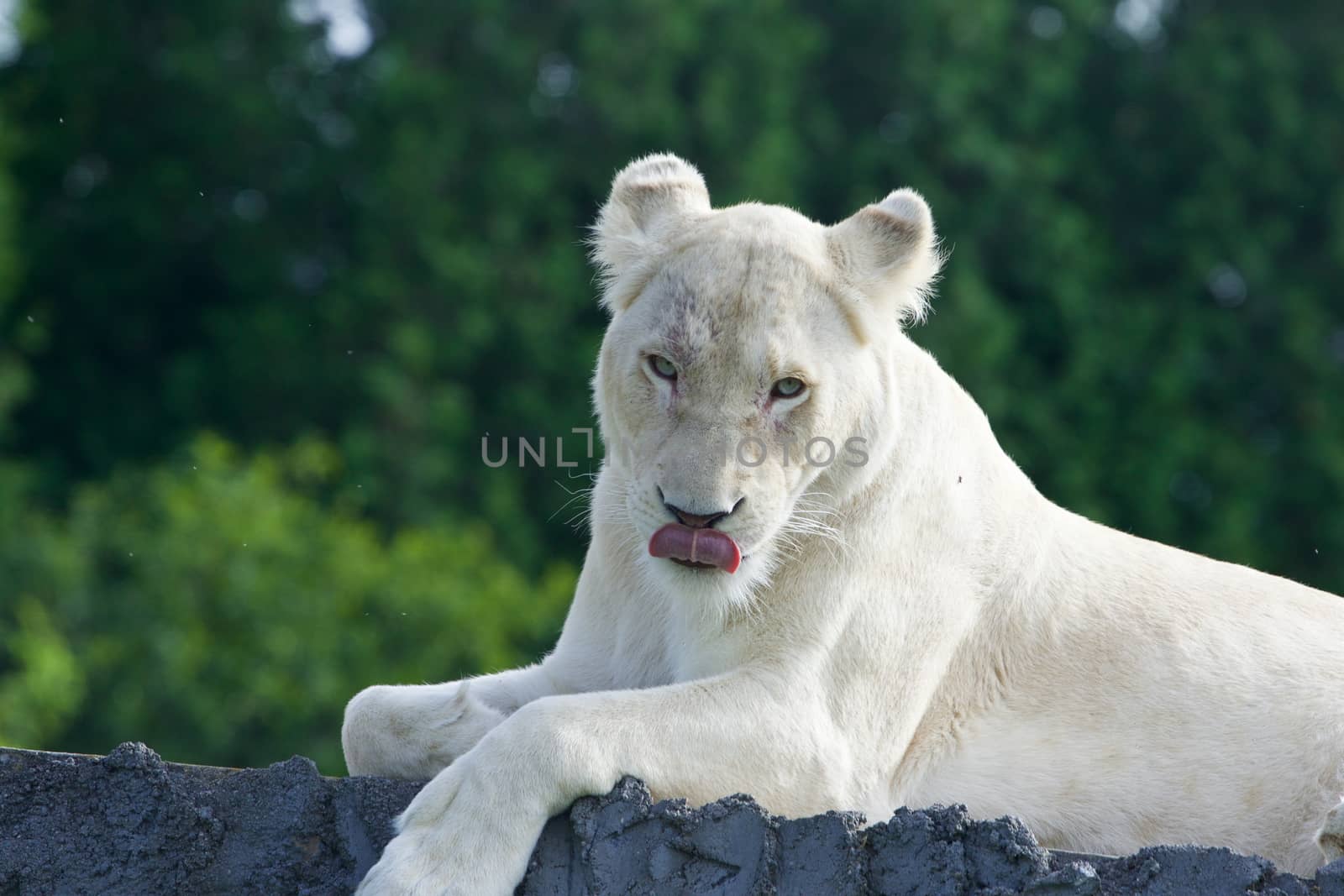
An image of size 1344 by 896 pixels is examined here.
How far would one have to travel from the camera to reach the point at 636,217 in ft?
16.5

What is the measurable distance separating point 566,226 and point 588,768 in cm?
1305

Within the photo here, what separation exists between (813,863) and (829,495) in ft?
4.11

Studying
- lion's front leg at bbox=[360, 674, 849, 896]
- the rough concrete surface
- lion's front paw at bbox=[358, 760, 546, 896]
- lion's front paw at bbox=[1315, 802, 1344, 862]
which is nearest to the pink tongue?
lion's front leg at bbox=[360, 674, 849, 896]

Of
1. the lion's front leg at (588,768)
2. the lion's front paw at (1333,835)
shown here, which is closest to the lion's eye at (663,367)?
the lion's front leg at (588,768)

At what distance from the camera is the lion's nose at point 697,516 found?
4.25 meters

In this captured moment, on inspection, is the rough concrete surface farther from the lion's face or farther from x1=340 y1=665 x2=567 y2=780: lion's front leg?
the lion's face

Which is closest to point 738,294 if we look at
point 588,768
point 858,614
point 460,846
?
point 858,614

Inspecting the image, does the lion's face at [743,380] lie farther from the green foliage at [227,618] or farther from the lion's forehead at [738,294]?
the green foliage at [227,618]

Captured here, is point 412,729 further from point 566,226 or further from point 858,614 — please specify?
point 566,226

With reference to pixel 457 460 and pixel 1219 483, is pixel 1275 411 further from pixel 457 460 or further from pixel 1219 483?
pixel 457 460

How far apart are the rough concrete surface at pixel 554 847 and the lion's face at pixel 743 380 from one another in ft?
2.51

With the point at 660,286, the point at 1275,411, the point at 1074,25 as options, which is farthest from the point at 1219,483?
the point at 660,286

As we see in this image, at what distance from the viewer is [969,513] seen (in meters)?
4.88

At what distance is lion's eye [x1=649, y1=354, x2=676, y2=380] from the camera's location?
4.44 m
